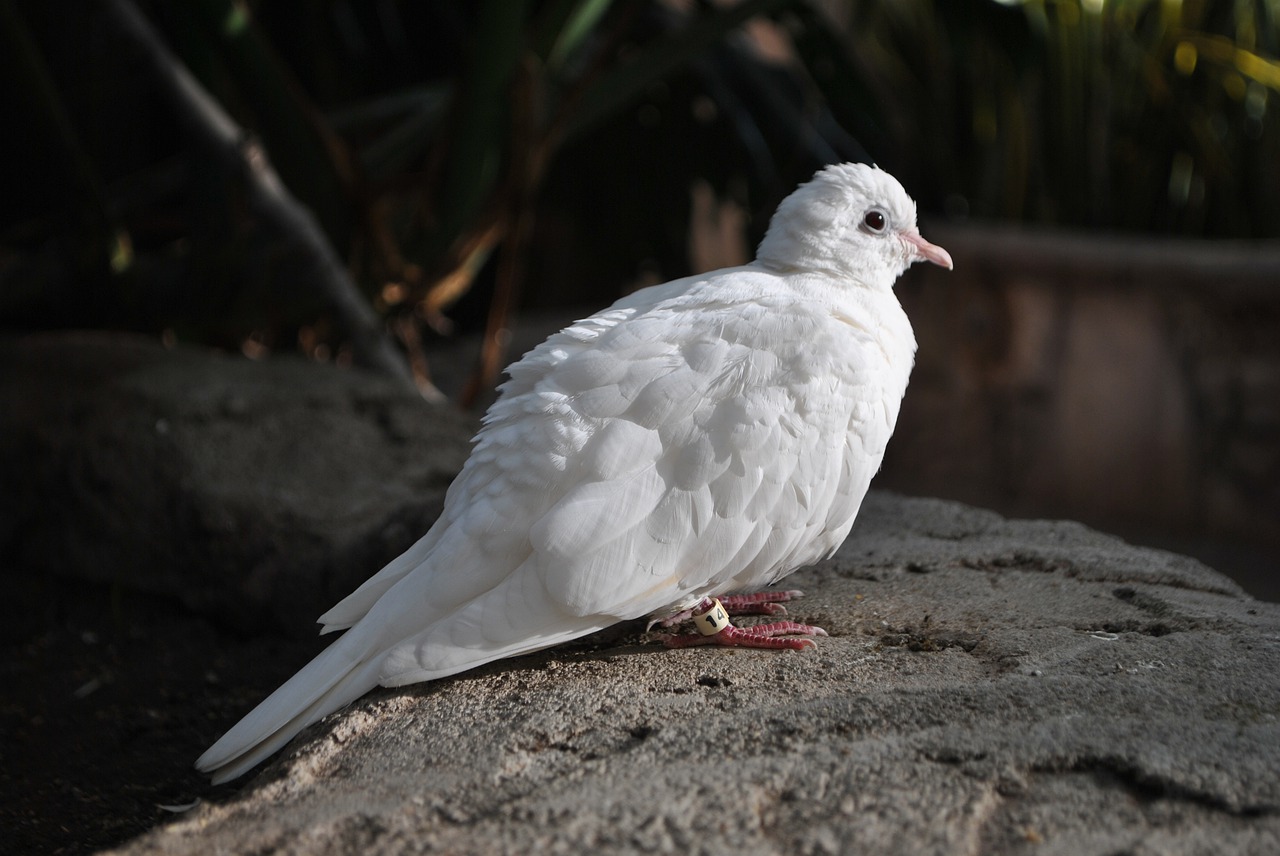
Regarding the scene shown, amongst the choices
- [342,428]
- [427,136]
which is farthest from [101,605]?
[427,136]

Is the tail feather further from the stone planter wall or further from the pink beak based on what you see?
the stone planter wall

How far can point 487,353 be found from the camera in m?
4.84

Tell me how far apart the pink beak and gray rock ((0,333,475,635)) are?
140 centimetres

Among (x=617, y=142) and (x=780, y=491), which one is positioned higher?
(x=617, y=142)

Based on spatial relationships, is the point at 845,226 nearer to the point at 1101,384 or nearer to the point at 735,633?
the point at 735,633

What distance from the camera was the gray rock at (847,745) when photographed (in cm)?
156

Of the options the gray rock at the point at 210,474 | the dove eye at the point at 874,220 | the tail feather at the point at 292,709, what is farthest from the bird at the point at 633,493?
the gray rock at the point at 210,474

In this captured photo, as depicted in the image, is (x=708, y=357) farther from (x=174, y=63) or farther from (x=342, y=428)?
(x=174, y=63)

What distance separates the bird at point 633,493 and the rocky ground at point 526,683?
0.11 metres

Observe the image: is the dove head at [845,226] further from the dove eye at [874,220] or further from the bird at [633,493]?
the bird at [633,493]

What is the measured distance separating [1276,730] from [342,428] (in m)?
2.73

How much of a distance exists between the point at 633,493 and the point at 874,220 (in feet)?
3.26

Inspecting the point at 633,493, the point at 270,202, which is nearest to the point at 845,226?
the point at 633,493

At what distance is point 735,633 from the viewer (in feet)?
7.42
